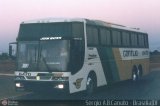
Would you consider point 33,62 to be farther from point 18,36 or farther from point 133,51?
point 133,51

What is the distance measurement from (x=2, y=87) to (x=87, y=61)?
5202 millimetres

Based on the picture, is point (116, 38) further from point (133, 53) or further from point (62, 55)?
point (62, 55)

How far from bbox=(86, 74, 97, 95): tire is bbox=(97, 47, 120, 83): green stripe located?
805mm

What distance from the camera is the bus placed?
1443cm

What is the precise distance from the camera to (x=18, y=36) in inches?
596

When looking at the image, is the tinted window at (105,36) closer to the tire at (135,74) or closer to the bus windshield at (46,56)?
the bus windshield at (46,56)

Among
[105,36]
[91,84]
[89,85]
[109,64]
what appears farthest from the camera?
[109,64]

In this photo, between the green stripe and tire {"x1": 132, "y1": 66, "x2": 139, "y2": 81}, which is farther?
tire {"x1": 132, "y1": 66, "x2": 139, "y2": 81}

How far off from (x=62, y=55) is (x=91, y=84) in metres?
2.20

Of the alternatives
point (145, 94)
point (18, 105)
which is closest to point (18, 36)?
point (18, 105)

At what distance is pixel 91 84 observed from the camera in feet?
52.9

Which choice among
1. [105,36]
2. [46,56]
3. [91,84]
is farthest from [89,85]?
[105,36]

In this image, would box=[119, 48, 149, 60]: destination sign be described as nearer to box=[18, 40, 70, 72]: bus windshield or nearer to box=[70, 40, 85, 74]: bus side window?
box=[70, 40, 85, 74]: bus side window

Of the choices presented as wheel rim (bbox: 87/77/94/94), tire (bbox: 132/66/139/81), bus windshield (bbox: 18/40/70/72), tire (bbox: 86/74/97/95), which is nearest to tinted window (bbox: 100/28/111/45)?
tire (bbox: 86/74/97/95)
